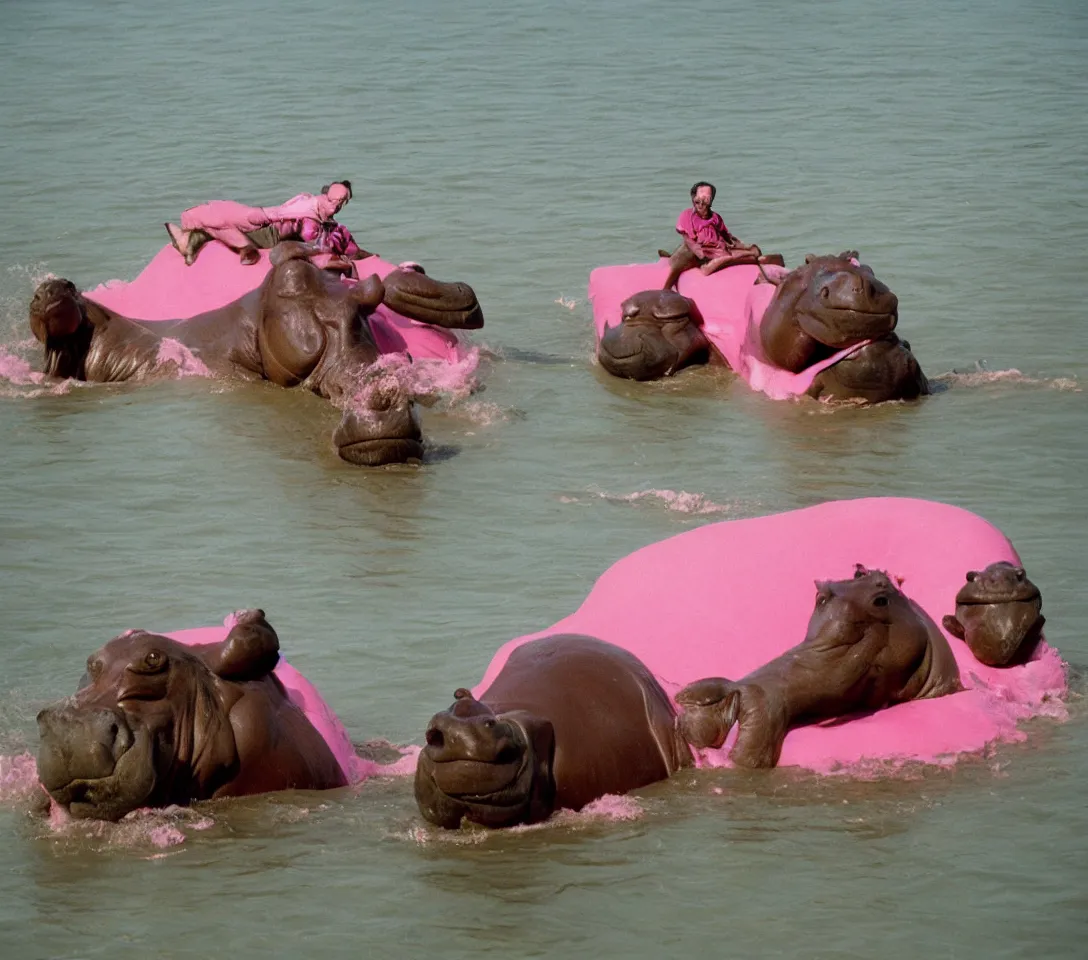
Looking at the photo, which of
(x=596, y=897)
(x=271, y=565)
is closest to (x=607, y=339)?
(x=271, y=565)

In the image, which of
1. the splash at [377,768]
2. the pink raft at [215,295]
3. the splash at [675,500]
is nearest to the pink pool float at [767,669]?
the splash at [377,768]

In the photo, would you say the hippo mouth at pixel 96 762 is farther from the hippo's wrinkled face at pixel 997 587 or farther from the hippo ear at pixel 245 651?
the hippo's wrinkled face at pixel 997 587

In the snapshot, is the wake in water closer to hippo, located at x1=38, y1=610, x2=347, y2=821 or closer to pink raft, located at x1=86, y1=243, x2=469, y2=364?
pink raft, located at x1=86, y1=243, x2=469, y2=364

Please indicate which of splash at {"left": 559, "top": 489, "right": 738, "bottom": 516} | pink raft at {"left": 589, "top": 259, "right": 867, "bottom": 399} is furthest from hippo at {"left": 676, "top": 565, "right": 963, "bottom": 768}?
pink raft at {"left": 589, "top": 259, "right": 867, "bottom": 399}

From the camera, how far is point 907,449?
12.6 meters

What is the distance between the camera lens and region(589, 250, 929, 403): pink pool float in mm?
13375

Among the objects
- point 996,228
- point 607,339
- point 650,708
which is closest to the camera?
point 650,708

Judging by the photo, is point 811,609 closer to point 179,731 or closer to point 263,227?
point 179,731

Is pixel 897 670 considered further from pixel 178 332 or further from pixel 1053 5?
pixel 1053 5

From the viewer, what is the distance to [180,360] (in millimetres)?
13992

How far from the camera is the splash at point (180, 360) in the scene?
13.9 m

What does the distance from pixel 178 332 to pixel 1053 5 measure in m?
15.2

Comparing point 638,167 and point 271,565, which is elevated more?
point 638,167

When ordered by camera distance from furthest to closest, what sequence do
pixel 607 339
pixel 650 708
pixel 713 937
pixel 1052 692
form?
1. pixel 607 339
2. pixel 1052 692
3. pixel 650 708
4. pixel 713 937
